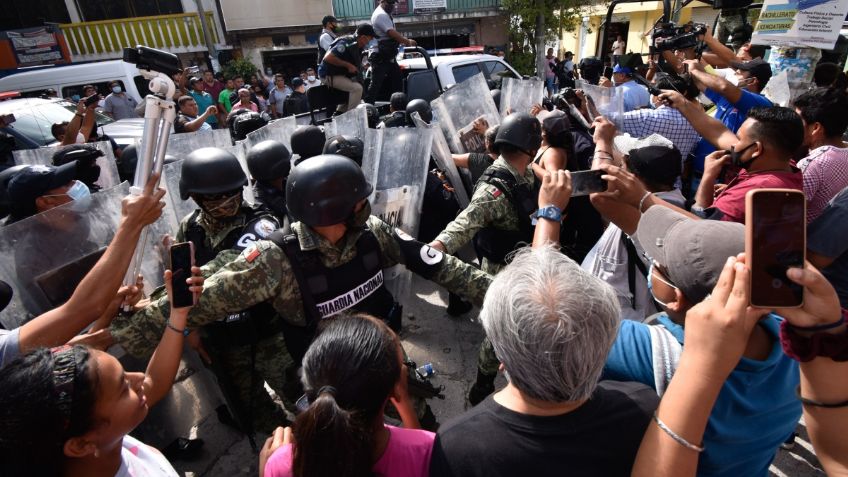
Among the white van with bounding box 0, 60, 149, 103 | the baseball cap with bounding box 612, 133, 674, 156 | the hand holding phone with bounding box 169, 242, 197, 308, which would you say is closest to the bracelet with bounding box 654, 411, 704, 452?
the hand holding phone with bounding box 169, 242, 197, 308

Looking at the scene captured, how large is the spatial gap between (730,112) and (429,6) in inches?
707

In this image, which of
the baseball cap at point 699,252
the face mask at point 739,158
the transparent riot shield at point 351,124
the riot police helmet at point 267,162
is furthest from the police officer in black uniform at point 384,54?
the baseball cap at point 699,252

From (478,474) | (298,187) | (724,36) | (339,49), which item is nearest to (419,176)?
(298,187)

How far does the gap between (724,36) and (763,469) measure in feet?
30.7

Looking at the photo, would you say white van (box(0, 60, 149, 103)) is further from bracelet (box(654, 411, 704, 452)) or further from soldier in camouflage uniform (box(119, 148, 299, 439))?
bracelet (box(654, 411, 704, 452))

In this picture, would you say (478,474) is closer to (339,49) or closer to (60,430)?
(60,430)

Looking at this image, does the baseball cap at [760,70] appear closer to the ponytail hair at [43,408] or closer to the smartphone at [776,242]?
the smartphone at [776,242]

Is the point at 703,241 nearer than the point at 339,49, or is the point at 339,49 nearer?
the point at 703,241

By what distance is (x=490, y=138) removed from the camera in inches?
138

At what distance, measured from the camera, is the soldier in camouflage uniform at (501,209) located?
2.52 metres

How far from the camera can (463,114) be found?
4.26 m

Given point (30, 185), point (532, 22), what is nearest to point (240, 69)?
point (532, 22)

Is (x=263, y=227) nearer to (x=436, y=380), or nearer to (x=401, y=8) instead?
(x=436, y=380)

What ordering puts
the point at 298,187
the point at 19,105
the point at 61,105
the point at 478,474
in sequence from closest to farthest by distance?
the point at 478,474 → the point at 298,187 → the point at 19,105 → the point at 61,105
